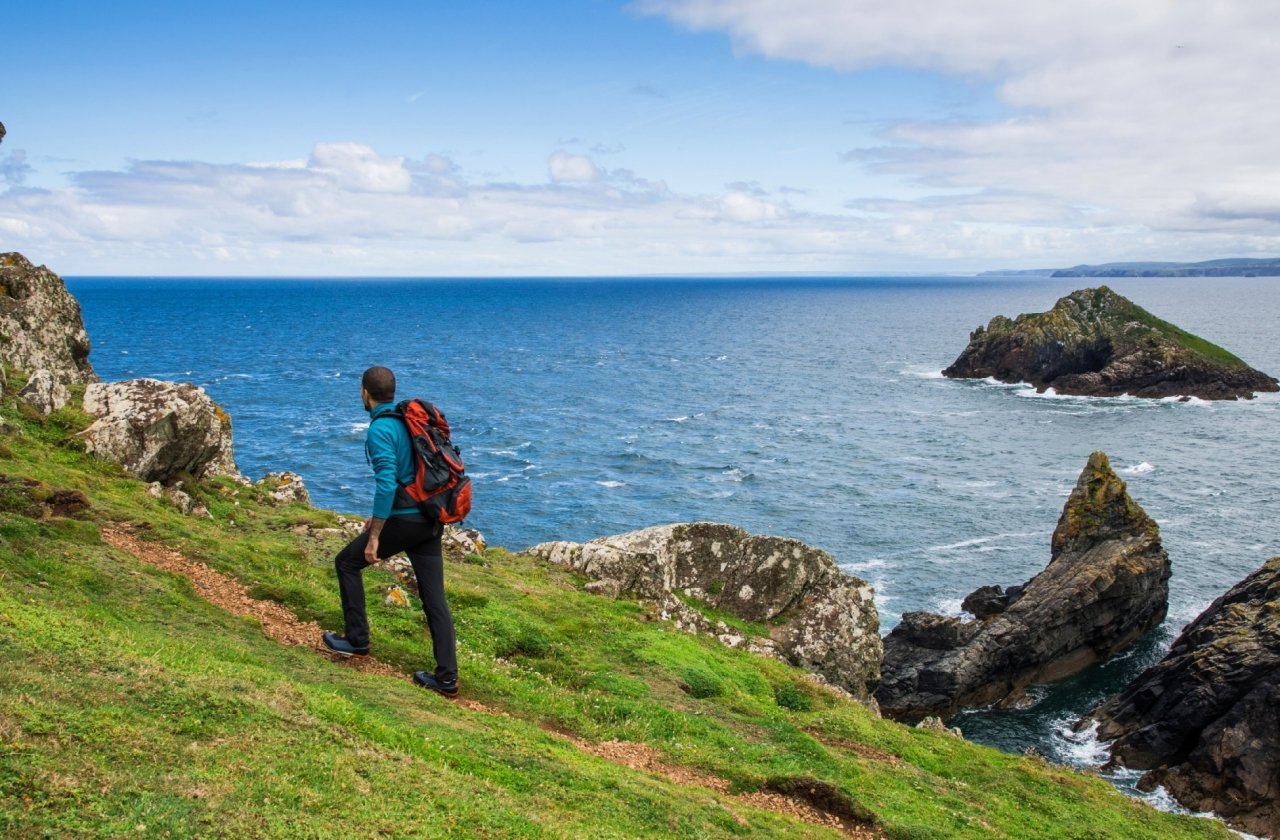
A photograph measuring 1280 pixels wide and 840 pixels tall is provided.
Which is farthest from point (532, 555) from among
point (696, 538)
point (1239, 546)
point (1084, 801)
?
point (1239, 546)

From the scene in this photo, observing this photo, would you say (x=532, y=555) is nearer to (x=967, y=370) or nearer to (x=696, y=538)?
(x=696, y=538)

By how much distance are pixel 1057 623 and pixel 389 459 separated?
49.3m

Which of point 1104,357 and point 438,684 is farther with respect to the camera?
point 1104,357

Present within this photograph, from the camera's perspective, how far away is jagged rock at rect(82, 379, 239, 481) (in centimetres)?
2373

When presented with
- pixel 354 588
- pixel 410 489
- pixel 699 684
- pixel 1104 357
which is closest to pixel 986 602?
pixel 699 684

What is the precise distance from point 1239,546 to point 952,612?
26710mm

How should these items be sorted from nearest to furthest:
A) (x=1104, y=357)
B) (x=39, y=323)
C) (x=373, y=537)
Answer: (x=373, y=537) < (x=39, y=323) < (x=1104, y=357)

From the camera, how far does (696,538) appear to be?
29266 mm

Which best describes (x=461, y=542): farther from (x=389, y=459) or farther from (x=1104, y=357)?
(x=1104, y=357)

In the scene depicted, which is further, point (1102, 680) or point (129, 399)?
point (1102, 680)

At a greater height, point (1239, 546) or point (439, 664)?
point (439, 664)

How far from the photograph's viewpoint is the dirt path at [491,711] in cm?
1455

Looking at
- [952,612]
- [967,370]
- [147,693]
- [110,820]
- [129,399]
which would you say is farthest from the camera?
[967,370]

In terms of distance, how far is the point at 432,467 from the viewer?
13.3 meters
